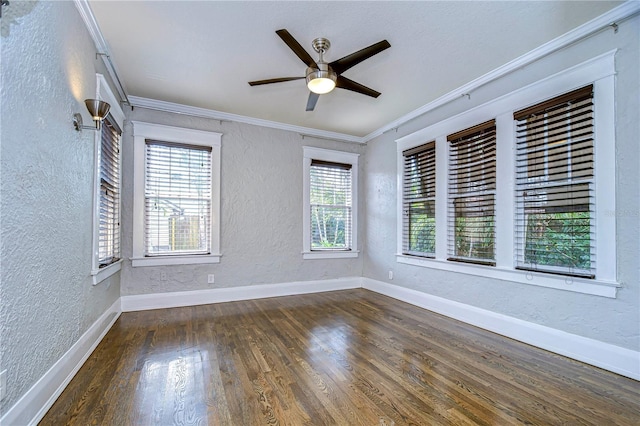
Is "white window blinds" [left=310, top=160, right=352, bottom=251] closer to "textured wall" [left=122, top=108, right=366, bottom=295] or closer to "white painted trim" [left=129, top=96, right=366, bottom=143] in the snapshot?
"textured wall" [left=122, top=108, right=366, bottom=295]

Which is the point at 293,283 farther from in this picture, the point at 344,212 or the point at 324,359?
the point at 324,359

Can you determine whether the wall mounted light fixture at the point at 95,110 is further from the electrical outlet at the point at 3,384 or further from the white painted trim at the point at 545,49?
the white painted trim at the point at 545,49

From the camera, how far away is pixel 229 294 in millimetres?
4371

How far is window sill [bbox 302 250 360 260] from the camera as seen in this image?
4974mm

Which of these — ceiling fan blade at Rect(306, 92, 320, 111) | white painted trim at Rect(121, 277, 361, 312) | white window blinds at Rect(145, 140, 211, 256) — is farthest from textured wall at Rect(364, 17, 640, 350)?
white window blinds at Rect(145, 140, 211, 256)

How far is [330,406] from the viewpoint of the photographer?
6.05 ft

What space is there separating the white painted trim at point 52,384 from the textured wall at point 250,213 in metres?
1.37

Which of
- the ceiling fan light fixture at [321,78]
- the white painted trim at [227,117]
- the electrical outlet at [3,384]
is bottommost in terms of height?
the electrical outlet at [3,384]

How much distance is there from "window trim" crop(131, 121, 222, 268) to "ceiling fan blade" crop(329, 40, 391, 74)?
2.49m

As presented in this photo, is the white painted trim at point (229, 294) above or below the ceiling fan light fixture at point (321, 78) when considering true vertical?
below

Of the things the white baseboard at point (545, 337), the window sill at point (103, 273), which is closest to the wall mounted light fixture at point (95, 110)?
the window sill at point (103, 273)

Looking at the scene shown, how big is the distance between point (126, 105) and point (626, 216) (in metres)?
5.43

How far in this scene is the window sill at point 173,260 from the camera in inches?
153

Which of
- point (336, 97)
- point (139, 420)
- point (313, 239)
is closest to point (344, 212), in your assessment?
point (313, 239)
